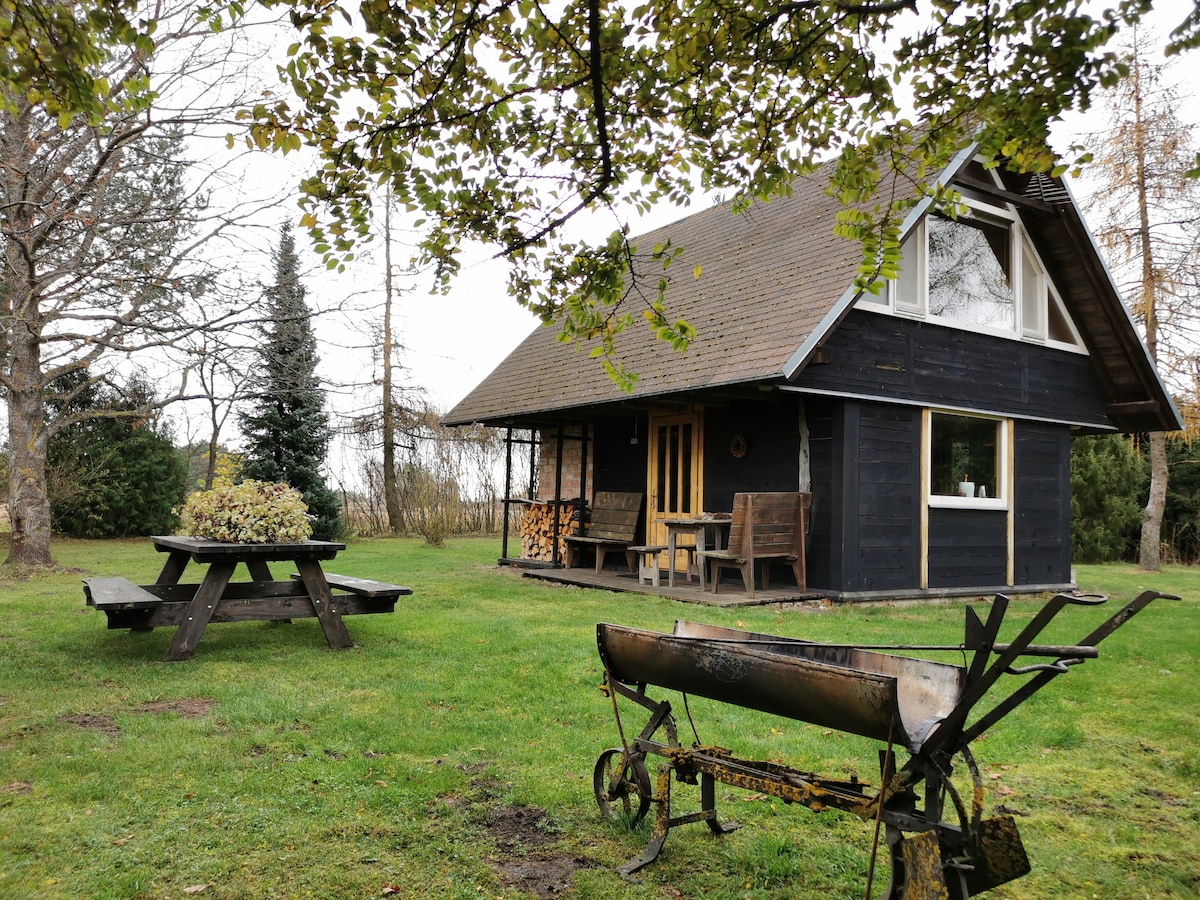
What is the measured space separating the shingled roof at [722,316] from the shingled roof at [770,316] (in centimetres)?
2

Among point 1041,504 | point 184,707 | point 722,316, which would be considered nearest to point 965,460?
point 1041,504

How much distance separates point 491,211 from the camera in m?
4.41

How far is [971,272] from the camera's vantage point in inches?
463

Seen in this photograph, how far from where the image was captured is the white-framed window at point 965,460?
440 inches

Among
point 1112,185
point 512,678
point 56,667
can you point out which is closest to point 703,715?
point 512,678

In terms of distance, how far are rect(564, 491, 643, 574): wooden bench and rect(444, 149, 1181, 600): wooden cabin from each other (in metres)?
0.27

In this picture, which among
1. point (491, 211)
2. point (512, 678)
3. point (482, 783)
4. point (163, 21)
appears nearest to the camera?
point (482, 783)

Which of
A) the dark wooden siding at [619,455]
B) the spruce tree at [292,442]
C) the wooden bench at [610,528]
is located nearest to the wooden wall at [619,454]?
the dark wooden siding at [619,455]

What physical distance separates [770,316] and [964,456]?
12.5 feet

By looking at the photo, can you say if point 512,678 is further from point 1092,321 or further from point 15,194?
point 1092,321

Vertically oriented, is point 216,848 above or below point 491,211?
below

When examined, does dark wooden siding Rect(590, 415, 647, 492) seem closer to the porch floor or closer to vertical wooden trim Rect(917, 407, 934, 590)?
the porch floor

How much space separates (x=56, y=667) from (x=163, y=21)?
8.75 metres

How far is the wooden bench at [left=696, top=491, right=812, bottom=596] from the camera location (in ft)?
32.1
